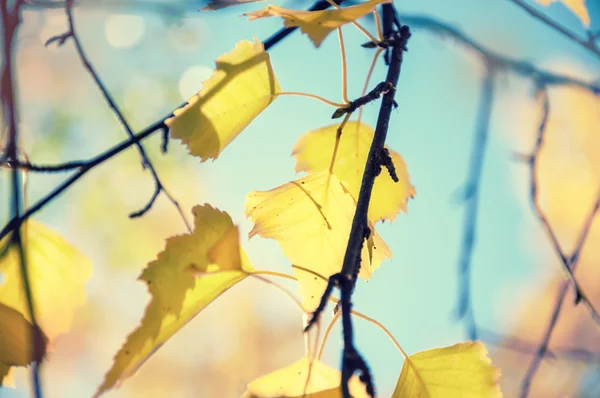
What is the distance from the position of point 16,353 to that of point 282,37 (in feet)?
1.07

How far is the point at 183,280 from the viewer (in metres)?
0.27

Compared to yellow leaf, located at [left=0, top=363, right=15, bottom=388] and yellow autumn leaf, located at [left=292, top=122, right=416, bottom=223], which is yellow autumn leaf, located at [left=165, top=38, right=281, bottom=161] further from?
yellow leaf, located at [left=0, top=363, right=15, bottom=388]

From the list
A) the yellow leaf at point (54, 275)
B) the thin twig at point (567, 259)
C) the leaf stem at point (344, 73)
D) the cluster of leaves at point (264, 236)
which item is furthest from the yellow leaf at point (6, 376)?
the thin twig at point (567, 259)

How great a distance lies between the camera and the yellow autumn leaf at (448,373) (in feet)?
0.99

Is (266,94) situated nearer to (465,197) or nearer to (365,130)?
(365,130)

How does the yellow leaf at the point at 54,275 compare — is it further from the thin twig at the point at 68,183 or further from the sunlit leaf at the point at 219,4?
the sunlit leaf at the point at 219,4

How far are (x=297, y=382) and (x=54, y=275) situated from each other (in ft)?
1.03

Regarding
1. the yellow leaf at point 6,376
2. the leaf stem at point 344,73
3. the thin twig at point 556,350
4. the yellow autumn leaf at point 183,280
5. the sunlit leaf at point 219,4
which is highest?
the sunlit leaf at point 219,4

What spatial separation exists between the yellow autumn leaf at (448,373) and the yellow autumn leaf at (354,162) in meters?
0.14

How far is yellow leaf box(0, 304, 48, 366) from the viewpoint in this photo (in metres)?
0.35

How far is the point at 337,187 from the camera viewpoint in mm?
368

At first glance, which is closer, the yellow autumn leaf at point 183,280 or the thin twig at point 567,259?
the yellow autumn leaf at point 183,280

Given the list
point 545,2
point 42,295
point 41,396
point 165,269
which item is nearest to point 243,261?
point 165,269

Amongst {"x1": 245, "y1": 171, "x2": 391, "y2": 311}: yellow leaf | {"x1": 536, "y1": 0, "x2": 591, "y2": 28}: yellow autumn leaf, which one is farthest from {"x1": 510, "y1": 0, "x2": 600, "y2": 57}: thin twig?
{"x1": 245, "y1": 171, "x2": 391, "y2": 311}: yellow leaf
